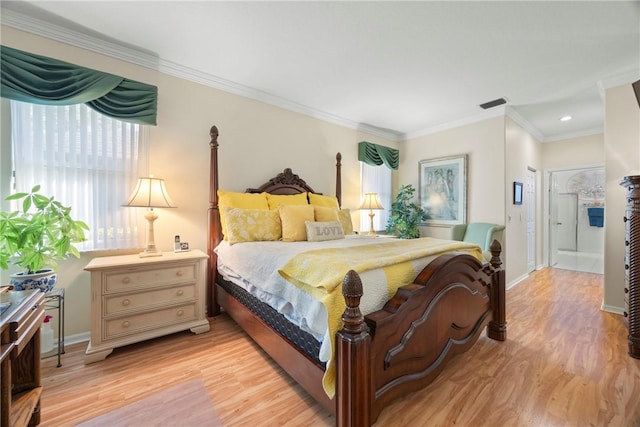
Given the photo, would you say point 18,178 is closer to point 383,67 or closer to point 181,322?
point 181,322

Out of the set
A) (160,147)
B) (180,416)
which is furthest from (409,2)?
(180,416)

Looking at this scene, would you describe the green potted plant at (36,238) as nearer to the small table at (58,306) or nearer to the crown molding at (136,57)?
the small table at (58,306)

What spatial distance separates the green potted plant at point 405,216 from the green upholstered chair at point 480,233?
0.61m

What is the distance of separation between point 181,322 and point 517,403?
252 cm

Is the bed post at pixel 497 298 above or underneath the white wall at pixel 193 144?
underneath

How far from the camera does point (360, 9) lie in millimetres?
1850

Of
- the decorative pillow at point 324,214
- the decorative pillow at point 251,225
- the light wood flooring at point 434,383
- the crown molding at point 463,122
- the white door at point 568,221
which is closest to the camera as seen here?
the light wood flooring at point 434,383

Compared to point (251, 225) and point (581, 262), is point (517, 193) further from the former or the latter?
point (251, 225)

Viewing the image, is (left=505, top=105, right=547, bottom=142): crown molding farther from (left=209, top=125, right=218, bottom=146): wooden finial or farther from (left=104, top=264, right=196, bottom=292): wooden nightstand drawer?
(left=104, top=264, right=196, bottom=292): wooden nightstand drawer

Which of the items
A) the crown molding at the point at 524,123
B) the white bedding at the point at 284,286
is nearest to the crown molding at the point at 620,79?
the crown molding at the point at 524,123

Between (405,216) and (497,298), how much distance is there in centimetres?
229

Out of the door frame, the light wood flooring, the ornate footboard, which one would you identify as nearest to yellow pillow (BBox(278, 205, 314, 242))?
the light wood flooring

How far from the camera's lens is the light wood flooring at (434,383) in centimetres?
140

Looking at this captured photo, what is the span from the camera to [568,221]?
23.2 ft
